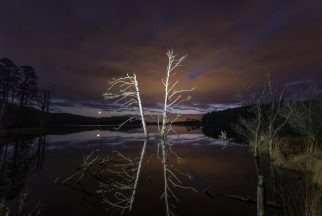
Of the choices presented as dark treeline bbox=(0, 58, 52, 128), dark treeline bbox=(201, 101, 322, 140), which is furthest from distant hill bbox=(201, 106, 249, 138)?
dark treeline bbox=(0, 58, 52, 128)

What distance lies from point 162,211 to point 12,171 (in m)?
10.5

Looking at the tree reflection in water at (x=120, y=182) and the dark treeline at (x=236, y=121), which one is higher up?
the dark treeline at (x=236, y=121)

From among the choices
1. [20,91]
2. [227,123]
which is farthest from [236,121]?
[20,91]

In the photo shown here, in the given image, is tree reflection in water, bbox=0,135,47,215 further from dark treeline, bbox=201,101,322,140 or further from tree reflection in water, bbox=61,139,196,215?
dark treeline, bbox=201,101,322,140

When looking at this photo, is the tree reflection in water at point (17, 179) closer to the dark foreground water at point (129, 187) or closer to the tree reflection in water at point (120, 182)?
the dark foreground water at point (129, 187)

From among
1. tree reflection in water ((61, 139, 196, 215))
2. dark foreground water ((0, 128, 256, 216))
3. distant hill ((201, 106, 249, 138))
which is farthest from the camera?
distant hill ((201, 106, 249, 138))

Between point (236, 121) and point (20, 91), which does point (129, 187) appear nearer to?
point (20, 91)

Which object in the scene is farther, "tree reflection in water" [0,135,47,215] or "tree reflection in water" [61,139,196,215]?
"tree reflection in water" [61,139,196,215]

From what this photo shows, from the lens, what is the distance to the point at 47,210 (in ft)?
28.1

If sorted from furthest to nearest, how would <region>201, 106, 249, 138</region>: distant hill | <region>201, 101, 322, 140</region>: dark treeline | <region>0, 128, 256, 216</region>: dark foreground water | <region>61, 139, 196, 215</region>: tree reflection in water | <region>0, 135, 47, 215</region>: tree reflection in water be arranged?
<region>201, 106, 249, 138</region>: distant hill
<region>201, 101, 322, 140</region>: dark treeline
<region>61, 139, 196, 215</region>: tree reflection in water
<region>0, 128, 256, 216</region>: dark foreground water
<region>0, 135, 47, 215</region>: tree reflection in water

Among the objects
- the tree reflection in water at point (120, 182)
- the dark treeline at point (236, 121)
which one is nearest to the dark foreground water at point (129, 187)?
the tree reflection in water at point (120, 182)

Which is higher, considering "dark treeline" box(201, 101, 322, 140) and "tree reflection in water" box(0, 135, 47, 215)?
"dark treeline" box(201, 101, 322, 140)

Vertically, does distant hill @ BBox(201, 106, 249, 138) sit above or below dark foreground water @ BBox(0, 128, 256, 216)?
above

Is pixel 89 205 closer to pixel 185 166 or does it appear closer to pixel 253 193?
pixel 253 193
